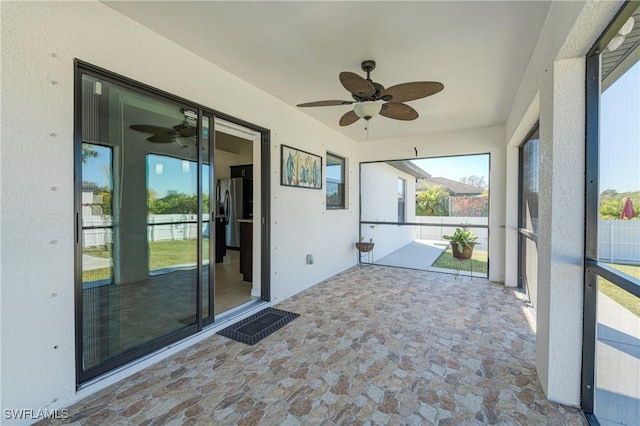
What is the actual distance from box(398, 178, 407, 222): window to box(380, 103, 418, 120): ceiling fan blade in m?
5.51

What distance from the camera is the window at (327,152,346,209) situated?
501cm

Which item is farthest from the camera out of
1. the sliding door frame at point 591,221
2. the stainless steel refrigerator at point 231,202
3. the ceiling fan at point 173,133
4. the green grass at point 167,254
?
the stainless steel refrigerator at point 231,202

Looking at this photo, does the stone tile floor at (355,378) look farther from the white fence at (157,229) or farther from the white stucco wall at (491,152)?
the white stucco wall at (491,152)

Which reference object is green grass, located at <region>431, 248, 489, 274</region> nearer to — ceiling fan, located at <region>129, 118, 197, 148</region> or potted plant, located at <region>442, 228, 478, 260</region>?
potted plant, located at <region>442, 228, 478, 260</region>

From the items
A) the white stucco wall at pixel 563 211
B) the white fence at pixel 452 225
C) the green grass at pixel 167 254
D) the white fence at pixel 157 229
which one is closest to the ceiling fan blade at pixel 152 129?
the white fence at pixel 157 229

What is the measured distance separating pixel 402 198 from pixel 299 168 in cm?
521

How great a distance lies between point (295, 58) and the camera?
2566 mm

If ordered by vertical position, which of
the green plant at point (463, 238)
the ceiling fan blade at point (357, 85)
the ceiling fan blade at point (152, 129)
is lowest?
the green plant at point (463, 238)

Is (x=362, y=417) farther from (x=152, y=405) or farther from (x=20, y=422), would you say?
(x=20, y=422)

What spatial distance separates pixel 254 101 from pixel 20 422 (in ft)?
10.3

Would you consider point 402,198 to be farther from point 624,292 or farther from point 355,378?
point 624,292

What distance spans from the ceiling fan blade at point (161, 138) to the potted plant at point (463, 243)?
4.48 m

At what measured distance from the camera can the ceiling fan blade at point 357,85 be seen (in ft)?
6.73

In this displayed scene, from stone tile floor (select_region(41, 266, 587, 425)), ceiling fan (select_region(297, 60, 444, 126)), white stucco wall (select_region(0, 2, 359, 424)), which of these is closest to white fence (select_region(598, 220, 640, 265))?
stone tile floor (select_region(41, 266, 587, 425))
